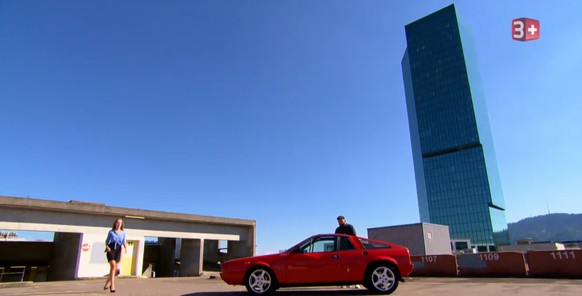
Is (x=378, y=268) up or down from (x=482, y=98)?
down

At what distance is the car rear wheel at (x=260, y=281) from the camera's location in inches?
287

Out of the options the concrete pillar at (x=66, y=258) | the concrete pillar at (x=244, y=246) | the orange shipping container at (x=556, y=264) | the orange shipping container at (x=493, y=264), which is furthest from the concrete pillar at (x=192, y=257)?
the orange shipping container at (x=556, y=264)

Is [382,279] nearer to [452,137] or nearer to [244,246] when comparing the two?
[244,246]

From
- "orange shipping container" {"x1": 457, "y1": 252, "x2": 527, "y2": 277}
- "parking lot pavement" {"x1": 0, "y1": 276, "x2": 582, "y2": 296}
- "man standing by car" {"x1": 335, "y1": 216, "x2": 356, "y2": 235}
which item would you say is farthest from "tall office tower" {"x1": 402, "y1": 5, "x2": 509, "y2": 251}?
"man standing by car" {"x1": 335, "y1": 216, "x2": 356, "y2": 235}

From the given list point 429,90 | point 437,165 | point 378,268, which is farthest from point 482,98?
point 378,268

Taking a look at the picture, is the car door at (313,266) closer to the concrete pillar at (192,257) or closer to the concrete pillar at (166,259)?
the concrete pillar at (192,257)

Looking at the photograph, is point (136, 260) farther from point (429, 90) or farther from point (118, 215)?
point (429, 90)

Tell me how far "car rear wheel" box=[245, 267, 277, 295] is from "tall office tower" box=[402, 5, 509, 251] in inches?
4560

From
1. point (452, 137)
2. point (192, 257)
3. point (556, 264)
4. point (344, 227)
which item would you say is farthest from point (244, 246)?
point (452, 137)

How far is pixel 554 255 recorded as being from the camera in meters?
13.8

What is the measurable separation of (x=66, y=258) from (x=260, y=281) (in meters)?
22.4

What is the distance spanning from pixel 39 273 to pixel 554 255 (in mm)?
37223

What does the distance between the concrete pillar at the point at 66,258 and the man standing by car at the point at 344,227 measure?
19.5 meters

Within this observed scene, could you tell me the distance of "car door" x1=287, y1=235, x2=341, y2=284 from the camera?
7.31 m
